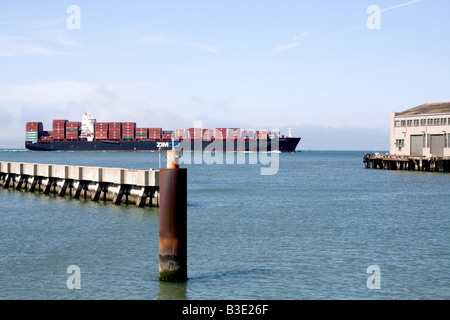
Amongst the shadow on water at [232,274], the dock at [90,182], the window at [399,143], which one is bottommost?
the shadow on water at [232,274]

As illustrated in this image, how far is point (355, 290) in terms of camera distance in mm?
16984

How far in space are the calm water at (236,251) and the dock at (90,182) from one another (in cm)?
104

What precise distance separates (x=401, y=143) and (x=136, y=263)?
8452cm

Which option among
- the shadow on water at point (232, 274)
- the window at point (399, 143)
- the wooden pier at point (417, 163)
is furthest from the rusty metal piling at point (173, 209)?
the window at point (399, 143)

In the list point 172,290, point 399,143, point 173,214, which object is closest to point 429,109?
point 399,143

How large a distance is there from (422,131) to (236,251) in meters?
75.9

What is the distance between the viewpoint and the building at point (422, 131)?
87.6m

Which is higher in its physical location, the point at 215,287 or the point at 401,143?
the point at 401,143

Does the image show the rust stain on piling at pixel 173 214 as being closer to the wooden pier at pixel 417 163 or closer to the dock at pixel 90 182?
the dock at pixel 90 182

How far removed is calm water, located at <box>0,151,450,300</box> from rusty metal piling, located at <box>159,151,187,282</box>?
65.1 inches

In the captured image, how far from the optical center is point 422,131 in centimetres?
9138

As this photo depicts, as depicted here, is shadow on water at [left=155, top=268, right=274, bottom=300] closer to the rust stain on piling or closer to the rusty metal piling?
the rust stain on piling
